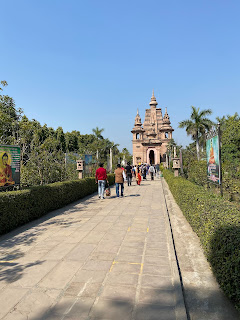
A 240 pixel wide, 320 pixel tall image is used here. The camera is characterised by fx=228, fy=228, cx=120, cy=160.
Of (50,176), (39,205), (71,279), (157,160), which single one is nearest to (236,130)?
(157,160)

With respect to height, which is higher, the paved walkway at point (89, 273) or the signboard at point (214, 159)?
the signboard at point (214, 159)

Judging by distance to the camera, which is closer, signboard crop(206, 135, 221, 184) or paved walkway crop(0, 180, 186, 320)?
paved walkway crop(0, 180, 186, 320)

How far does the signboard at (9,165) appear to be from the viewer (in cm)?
611

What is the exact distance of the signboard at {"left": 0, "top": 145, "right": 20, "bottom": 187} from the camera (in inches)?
240

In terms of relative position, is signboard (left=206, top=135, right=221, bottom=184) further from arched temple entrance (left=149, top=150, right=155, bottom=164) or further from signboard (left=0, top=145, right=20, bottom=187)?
arched temple entrance (left=149, top=150, right=155, bottom=164)

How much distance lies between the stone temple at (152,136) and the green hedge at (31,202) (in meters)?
48.6

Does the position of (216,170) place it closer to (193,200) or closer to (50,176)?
(193,200)

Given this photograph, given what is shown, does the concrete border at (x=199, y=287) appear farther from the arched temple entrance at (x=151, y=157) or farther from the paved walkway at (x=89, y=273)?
the arched temple entrance at (x=151, y=157)

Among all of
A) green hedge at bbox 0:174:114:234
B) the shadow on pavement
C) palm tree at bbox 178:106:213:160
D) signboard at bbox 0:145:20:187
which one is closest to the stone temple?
palm tree at bbox 178:106:213:160

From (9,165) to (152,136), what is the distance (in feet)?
186

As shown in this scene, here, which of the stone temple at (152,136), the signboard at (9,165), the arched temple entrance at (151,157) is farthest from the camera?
the arched temple entrance at (151,157)

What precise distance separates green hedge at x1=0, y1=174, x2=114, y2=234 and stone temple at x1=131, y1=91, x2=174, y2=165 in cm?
4861

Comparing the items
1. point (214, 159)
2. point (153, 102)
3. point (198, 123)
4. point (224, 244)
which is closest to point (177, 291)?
point (224, 244)

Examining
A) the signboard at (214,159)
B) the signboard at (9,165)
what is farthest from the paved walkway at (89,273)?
the signboard at (214,159)
